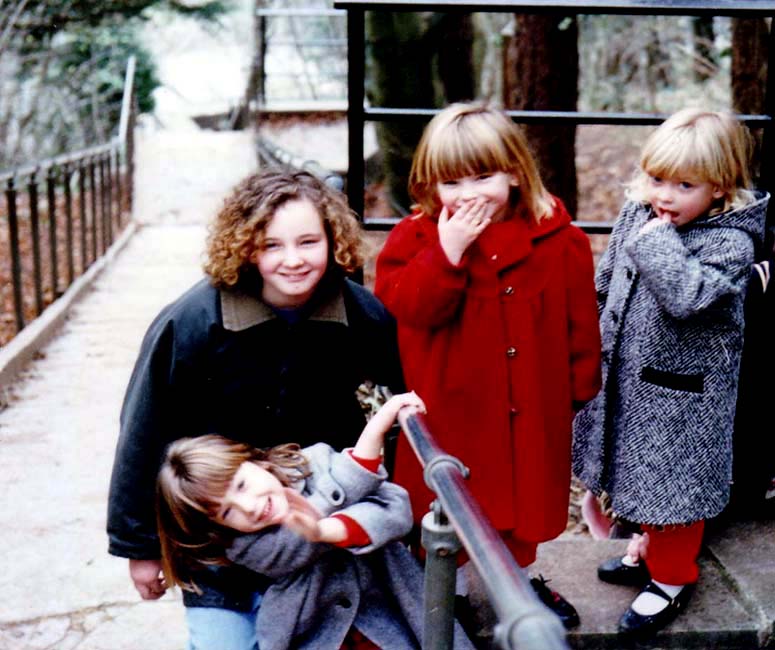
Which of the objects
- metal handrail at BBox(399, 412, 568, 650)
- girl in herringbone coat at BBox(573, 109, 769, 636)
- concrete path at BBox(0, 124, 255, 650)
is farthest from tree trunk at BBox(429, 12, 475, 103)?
metal handrail at BBox(399, 412, 568, 650)

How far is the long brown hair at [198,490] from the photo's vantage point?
2051 mm

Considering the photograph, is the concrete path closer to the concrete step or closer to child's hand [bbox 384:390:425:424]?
child's hand [bbox 384:390:425:424]

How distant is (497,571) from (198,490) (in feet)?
3.15


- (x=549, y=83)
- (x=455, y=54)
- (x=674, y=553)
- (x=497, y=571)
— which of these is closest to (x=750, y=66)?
(x=549, y=83)

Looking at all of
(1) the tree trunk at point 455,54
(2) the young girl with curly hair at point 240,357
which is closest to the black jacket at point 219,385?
(2) the young girl with curly hair at point 240,357

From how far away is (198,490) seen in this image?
2.05 m

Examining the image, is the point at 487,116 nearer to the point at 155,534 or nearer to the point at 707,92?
the point at 155,534

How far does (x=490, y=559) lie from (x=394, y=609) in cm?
105

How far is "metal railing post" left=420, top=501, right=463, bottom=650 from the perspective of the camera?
171 centimetres

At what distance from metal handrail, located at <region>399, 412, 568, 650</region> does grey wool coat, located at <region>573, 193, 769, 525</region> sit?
3.34 feet

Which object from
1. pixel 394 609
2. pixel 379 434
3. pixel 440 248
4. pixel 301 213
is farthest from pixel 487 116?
pixel 394 609

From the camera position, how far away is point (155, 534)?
2225 mm

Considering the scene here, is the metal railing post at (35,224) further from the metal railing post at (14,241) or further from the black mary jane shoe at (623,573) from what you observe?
the black mary jane shoe at (623,573)

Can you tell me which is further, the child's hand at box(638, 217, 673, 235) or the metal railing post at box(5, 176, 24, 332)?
the metal railing post at box(5, 176, 24, 332)
